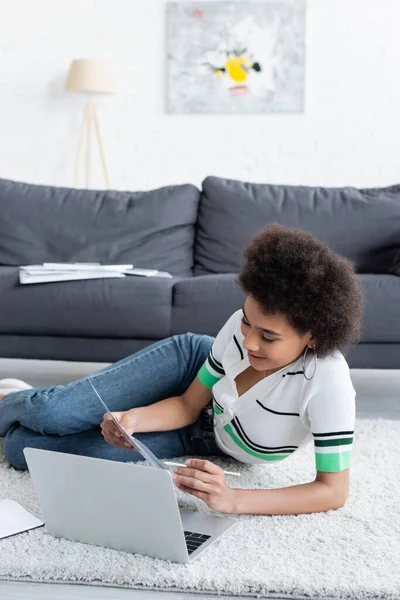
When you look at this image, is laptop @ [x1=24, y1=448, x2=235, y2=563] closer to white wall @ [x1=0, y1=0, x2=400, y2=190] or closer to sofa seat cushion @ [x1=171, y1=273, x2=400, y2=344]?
sofa seat cushion @ [x1=171, y1=273, x2=400, y2=344]

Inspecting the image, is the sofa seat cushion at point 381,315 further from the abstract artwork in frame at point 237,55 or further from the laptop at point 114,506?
the abstract artwork in frame at point 237,55

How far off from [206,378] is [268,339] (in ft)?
1.22

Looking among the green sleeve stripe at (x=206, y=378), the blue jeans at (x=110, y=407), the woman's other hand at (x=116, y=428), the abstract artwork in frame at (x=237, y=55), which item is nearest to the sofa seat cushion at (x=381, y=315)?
the blue jeans at (x=110, y=407)

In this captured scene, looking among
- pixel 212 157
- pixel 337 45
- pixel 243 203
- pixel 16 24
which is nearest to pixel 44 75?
pixel 16 24

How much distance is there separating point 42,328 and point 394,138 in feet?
9.16

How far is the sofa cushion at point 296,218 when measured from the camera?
3.61 m

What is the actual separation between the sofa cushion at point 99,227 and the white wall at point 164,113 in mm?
1463

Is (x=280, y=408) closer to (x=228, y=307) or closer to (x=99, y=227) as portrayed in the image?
(x=228, y=307)

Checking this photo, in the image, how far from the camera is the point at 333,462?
167cm

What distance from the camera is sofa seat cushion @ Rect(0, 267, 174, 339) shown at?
3152mm

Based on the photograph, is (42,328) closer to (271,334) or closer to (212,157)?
(271,334)

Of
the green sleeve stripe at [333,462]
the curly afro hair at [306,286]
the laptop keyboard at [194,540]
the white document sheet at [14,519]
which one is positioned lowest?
the white document sheet at [14,519]

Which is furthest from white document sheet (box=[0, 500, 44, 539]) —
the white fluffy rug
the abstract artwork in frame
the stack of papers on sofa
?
the abstract artwork in frame

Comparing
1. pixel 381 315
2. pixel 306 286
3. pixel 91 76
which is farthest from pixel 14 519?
pixel 91 76
